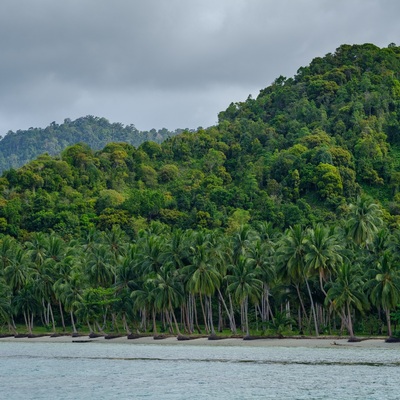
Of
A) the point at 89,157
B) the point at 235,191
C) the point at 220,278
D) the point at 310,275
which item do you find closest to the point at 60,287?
the point at 220,278

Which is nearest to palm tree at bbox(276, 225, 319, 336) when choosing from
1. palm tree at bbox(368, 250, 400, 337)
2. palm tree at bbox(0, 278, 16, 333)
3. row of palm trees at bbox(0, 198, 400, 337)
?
row of palm trees at bbox(0, 198, 400, 337)

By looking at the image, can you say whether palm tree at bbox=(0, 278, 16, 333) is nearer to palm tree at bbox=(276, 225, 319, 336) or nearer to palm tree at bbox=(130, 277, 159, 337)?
palm tree at bbox=(130, 277, 159, 337)

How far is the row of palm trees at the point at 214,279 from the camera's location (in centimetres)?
9294

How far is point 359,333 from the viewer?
9844 cm

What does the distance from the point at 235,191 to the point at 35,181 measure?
146 feet

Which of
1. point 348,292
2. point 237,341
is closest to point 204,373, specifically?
point 348,292

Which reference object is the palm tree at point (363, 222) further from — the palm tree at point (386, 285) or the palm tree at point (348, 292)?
the palm tree at point (386, 285)

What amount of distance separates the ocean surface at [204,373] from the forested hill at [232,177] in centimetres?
5962

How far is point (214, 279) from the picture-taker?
100 metres

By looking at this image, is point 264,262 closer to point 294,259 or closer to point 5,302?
point 294,259

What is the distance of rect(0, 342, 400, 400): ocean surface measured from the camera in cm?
5338

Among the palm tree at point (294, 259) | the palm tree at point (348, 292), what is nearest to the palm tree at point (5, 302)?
the palm tree at point (294, 259)

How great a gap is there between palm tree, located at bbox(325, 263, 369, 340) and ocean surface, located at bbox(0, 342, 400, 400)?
7.62 m

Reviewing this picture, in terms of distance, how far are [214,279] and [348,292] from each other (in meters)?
18.4
